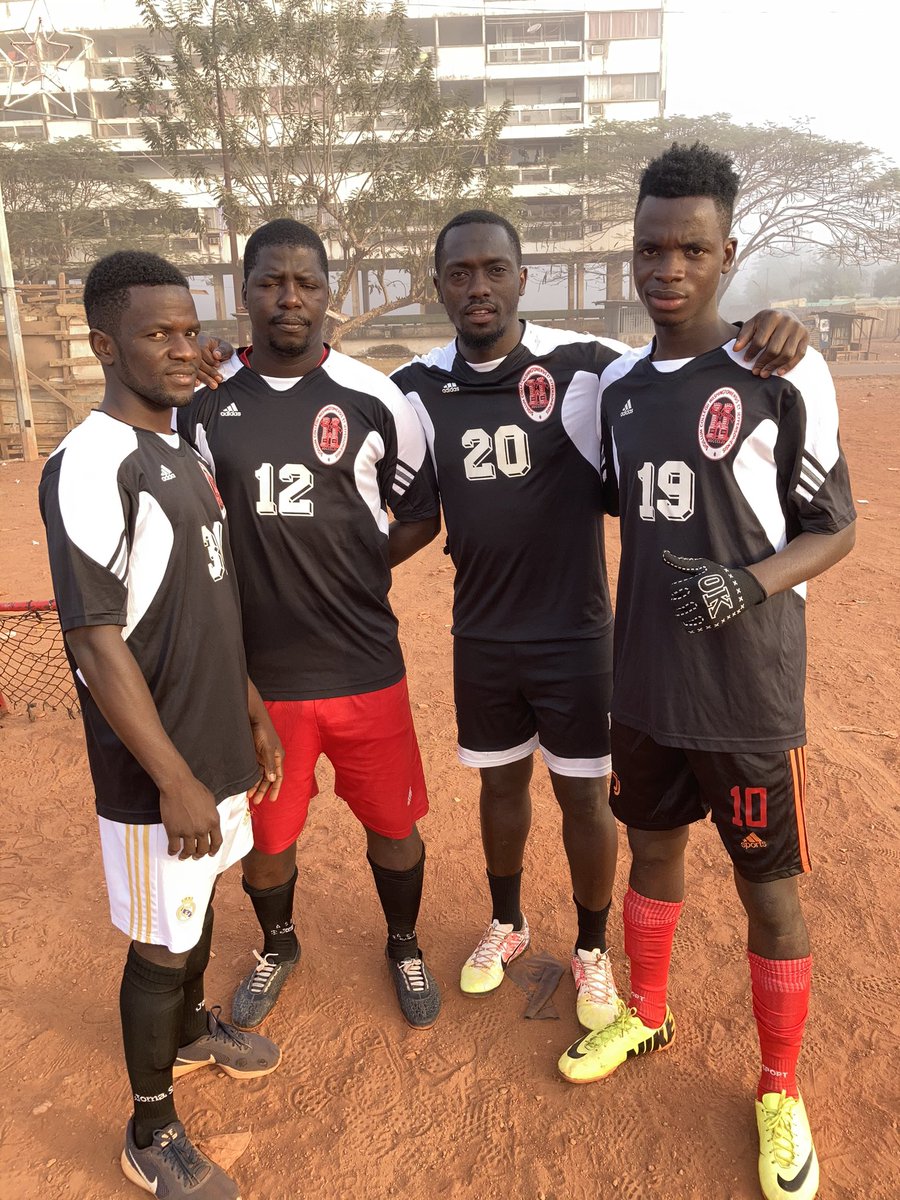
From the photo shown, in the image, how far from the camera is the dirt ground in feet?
8.23

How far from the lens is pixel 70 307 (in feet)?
54.4

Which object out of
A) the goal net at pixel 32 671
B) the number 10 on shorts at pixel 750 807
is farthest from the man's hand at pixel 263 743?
the goal net at pixel 32 671

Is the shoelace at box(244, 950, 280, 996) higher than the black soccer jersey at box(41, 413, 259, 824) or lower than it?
lower

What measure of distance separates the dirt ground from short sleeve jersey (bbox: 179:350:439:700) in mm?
1328

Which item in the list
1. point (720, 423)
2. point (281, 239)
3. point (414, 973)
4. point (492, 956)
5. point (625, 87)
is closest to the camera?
point (720, 423)

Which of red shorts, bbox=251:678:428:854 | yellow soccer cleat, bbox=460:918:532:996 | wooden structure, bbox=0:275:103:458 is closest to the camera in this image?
red shorts, bbox=251:678:428:854

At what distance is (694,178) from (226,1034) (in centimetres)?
317

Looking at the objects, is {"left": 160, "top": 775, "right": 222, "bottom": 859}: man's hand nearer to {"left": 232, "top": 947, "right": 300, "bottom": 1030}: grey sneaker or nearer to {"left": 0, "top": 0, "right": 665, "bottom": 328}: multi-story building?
{"left": 232, "top": 947, "right": 300, "bottom": 1030}: grey sneaker

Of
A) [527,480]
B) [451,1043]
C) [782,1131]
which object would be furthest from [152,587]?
[782,1131]

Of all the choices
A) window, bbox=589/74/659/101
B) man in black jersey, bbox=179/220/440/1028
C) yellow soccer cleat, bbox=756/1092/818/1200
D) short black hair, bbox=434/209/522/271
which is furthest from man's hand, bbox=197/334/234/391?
window, bbox=589/74/659/101

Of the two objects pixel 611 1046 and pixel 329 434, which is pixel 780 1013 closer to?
pixel 611 1046

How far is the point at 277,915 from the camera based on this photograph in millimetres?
3268

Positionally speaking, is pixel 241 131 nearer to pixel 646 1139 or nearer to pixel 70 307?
pixel 70 307

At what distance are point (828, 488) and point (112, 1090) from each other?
3010 mm
